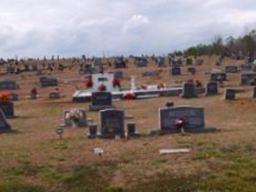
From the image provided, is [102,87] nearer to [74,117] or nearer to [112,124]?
[74,117]

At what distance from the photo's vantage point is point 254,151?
1584 cm

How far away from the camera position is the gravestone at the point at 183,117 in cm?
2023

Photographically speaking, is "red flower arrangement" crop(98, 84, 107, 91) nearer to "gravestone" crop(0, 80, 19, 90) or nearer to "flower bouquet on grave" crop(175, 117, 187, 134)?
"flower bouquet on grave" crop(175, 117, 187, 134)

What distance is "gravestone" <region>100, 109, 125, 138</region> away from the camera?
774 inches

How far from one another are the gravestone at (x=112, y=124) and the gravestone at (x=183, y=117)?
1.23 m

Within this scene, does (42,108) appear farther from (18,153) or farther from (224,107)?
(18,153)

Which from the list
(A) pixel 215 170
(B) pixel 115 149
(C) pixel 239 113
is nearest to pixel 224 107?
(C) pixel 239 113

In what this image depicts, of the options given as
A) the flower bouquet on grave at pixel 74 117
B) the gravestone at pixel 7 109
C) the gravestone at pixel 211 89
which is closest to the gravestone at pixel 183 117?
the flower bouquet on grave at pixel 74 117

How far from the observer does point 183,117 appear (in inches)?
802

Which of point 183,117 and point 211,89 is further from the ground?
point 183,117

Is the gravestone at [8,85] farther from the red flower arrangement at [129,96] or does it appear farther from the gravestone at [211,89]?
the gravestone at [211,89]

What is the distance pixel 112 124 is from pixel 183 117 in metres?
2.13

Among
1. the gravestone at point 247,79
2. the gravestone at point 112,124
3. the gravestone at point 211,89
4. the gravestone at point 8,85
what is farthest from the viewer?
the gravestone at point 8,85

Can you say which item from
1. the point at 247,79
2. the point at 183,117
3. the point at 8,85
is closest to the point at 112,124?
the point at 183,117
